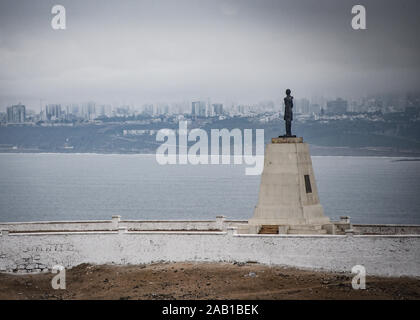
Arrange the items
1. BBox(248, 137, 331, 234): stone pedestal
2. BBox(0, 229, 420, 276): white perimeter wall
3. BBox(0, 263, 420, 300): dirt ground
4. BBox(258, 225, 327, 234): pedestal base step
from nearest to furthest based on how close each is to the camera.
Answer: BBox(0, 263, 420, 300): dirt ground, BBox(0, 229, 420, 276): white perimeter wall, BBox(258, 225, 327, 234): pedestal base step, BBox(248, 137, 331, 234): stone pedestal

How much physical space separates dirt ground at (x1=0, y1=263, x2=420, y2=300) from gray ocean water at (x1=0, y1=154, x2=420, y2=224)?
5431cm

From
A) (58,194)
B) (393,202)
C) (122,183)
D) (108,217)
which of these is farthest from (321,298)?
(122,183)

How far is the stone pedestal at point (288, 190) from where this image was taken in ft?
134

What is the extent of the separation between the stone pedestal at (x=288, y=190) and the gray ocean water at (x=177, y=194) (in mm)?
51076

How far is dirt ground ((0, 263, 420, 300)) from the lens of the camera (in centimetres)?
3631

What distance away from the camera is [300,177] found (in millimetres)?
41031

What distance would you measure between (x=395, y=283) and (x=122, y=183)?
118 m

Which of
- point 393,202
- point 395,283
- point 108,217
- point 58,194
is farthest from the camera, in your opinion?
point 58,194

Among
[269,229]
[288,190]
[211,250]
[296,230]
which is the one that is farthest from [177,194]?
[211,250]

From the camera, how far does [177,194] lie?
127m

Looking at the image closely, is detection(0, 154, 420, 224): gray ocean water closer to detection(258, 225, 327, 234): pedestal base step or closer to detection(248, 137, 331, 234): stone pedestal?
detection(248, 137, 331, 234): stone pedestal

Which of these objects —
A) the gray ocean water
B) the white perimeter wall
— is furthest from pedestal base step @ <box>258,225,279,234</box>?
the gray ocean water

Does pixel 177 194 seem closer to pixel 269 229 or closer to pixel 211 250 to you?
pixel 269 229
